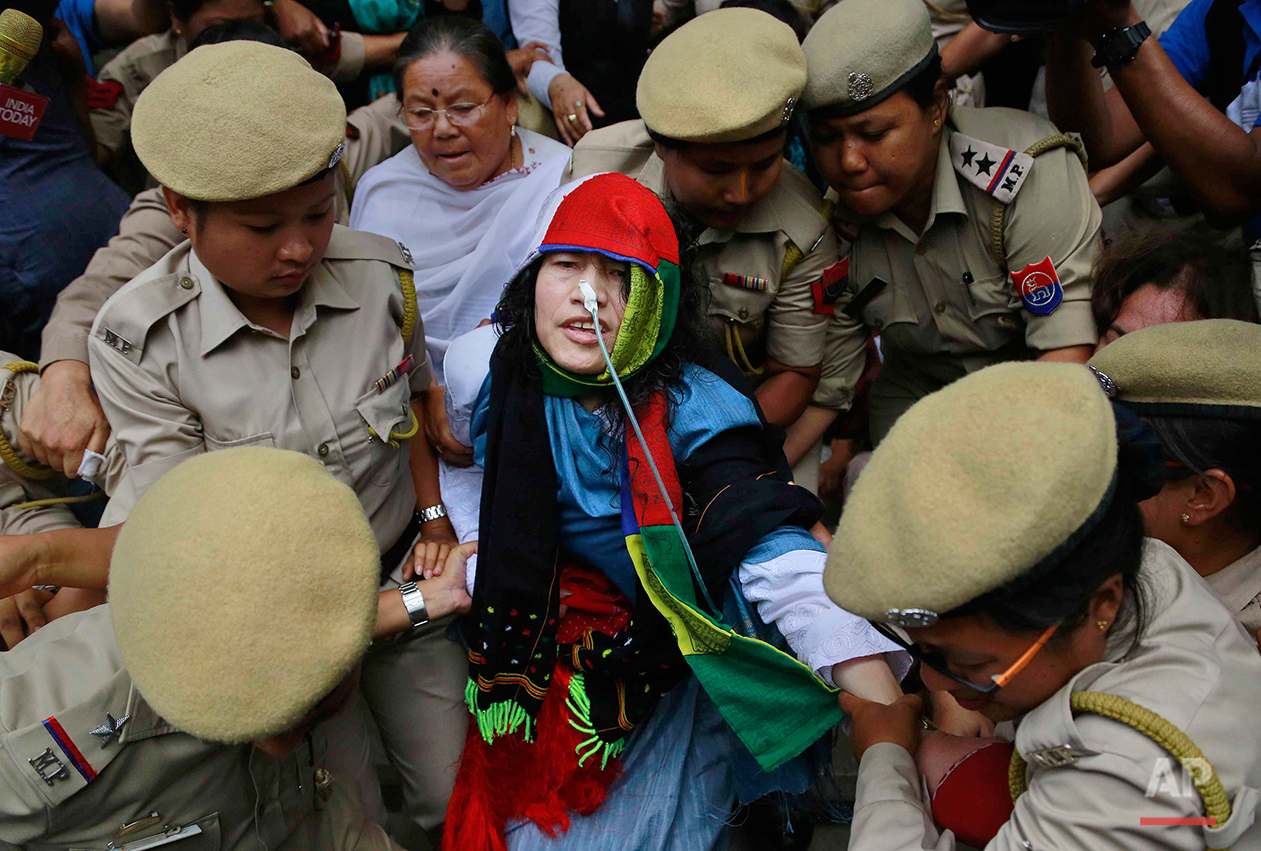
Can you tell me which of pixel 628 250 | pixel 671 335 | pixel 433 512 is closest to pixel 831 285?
pixel 671 335

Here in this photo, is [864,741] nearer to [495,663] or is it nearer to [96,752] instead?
[495,663]

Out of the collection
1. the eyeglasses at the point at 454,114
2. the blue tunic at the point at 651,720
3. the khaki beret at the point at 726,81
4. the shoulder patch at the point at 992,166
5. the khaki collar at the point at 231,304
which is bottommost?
the blue tunic at the point at 651,720

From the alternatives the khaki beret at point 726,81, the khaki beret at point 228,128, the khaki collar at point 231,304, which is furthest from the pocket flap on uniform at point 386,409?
the khaki beret at point 726,81

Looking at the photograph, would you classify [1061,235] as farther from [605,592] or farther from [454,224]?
[454,224]

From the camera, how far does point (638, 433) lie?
182cm

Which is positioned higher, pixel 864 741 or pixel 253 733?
pixel 253 733

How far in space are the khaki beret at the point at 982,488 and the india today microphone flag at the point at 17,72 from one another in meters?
2.66

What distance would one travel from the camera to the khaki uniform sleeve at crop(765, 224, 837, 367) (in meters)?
2.59

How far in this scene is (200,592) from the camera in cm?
132

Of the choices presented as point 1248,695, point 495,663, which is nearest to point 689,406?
point 495,663

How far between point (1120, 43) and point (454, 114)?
1899mm

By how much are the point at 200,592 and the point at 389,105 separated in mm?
2624

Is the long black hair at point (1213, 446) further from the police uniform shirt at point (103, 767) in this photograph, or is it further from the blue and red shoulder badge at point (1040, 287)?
the police uniform shirt at point (103, 767)

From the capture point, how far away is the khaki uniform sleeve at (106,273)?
2.42 metres
